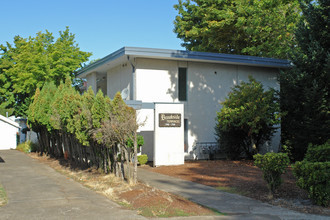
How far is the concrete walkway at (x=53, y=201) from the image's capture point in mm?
7727

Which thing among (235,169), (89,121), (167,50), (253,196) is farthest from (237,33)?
(253,196)

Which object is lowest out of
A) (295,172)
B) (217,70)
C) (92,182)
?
(92,182)

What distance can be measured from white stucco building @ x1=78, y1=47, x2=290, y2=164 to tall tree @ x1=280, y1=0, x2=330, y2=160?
155 inches

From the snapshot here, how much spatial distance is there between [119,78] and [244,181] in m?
10.7

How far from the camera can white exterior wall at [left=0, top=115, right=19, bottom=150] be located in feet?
106

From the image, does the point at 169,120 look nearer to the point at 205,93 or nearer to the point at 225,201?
the point at 205,93

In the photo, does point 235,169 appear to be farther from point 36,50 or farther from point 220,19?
point 36,50

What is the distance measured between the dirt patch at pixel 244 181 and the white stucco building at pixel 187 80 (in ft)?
9.92

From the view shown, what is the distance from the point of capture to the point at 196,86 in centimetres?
1905

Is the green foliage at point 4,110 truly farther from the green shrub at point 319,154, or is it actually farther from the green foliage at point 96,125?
the green shrub at point 319,154

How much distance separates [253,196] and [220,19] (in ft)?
62.0

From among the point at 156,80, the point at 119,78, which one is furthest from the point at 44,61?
the point at 156,80

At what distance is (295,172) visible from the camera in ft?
28.4

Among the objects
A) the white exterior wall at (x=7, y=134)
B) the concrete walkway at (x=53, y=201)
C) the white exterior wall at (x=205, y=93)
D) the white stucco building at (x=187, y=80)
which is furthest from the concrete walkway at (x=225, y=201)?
the white exterior wall at (x=7, y=134)
